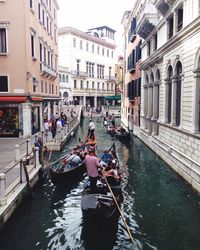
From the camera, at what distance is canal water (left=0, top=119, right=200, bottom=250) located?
21.4 feet

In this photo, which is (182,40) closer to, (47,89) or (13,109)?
(13,109)

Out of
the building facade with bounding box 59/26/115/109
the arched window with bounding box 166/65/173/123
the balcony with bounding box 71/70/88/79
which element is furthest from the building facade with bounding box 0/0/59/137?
the balcony with bounding box 71/70/88/79

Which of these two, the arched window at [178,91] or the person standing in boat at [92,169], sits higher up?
the arched window at [178,91]

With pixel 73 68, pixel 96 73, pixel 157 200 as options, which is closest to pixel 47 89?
pixel 157 200

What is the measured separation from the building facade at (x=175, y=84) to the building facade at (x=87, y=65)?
2945 centimetres

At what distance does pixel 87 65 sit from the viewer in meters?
52.3

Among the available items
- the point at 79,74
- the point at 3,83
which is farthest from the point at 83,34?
the point at 3,83

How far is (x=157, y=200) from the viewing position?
9172 mm

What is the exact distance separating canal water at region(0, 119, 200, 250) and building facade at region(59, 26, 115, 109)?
1465 inches

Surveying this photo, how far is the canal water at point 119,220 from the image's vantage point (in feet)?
21.4

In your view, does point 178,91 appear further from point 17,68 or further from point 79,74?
point 79,74

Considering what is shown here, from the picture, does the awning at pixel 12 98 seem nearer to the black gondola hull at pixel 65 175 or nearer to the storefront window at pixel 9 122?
the storefront window at pixel 9 122

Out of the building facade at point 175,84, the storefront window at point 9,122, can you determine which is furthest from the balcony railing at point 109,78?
the storefront window at point 9,122

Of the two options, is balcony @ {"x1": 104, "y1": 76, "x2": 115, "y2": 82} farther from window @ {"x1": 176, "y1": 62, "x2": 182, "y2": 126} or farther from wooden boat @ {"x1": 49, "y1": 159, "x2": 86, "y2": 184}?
wooden boat @ {"x1": 49, "y1": 159, "x2": 86, "y2": 184}
